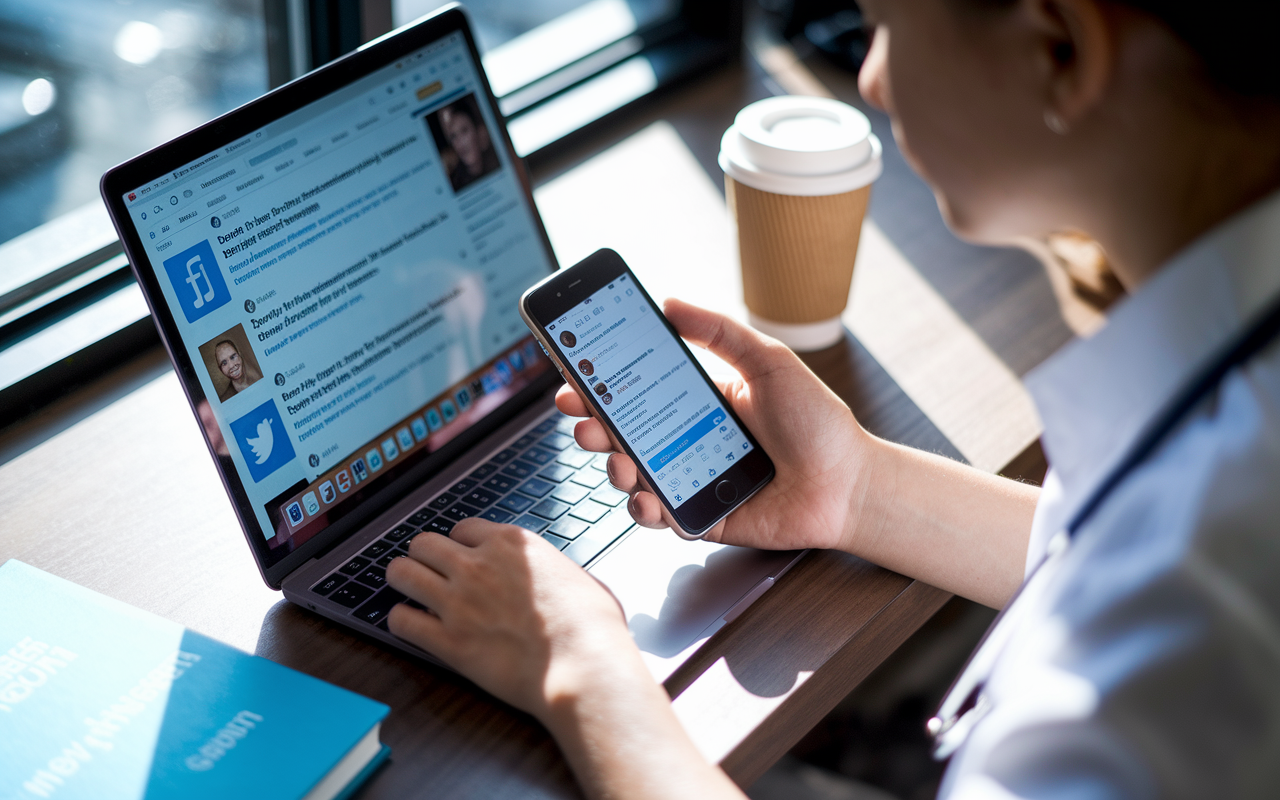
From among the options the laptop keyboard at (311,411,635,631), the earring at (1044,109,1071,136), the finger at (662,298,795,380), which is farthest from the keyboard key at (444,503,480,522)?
the earring at (1044,109,1071,136)

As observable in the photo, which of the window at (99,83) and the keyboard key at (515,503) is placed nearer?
the keyboard key at (515,503)

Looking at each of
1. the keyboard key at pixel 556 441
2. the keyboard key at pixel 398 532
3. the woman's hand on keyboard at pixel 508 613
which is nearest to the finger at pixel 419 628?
the woman's hand on keyboard at pixel 508 613

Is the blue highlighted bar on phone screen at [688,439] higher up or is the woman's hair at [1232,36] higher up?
the woman's hair at [1232,36]

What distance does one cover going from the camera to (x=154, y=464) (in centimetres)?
89

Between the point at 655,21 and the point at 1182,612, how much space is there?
1.32m

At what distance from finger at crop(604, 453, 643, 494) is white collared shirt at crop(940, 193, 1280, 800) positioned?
1.02ft

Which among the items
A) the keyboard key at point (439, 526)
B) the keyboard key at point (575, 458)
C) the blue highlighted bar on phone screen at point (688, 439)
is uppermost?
the blue highlighted bar on phone screen at point (688, 439)

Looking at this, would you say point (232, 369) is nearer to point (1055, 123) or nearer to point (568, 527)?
point (568, 527)

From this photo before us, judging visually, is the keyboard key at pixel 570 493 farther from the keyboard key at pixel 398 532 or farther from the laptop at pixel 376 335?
the keyboard key at pixel 398 532

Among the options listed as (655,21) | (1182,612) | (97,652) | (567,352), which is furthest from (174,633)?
(655,21)

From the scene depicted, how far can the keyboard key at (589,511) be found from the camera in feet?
2.60

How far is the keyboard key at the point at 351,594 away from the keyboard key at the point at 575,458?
20cm

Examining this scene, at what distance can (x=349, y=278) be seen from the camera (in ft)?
2.59

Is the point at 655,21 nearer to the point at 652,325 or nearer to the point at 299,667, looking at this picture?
the point at 652,325
